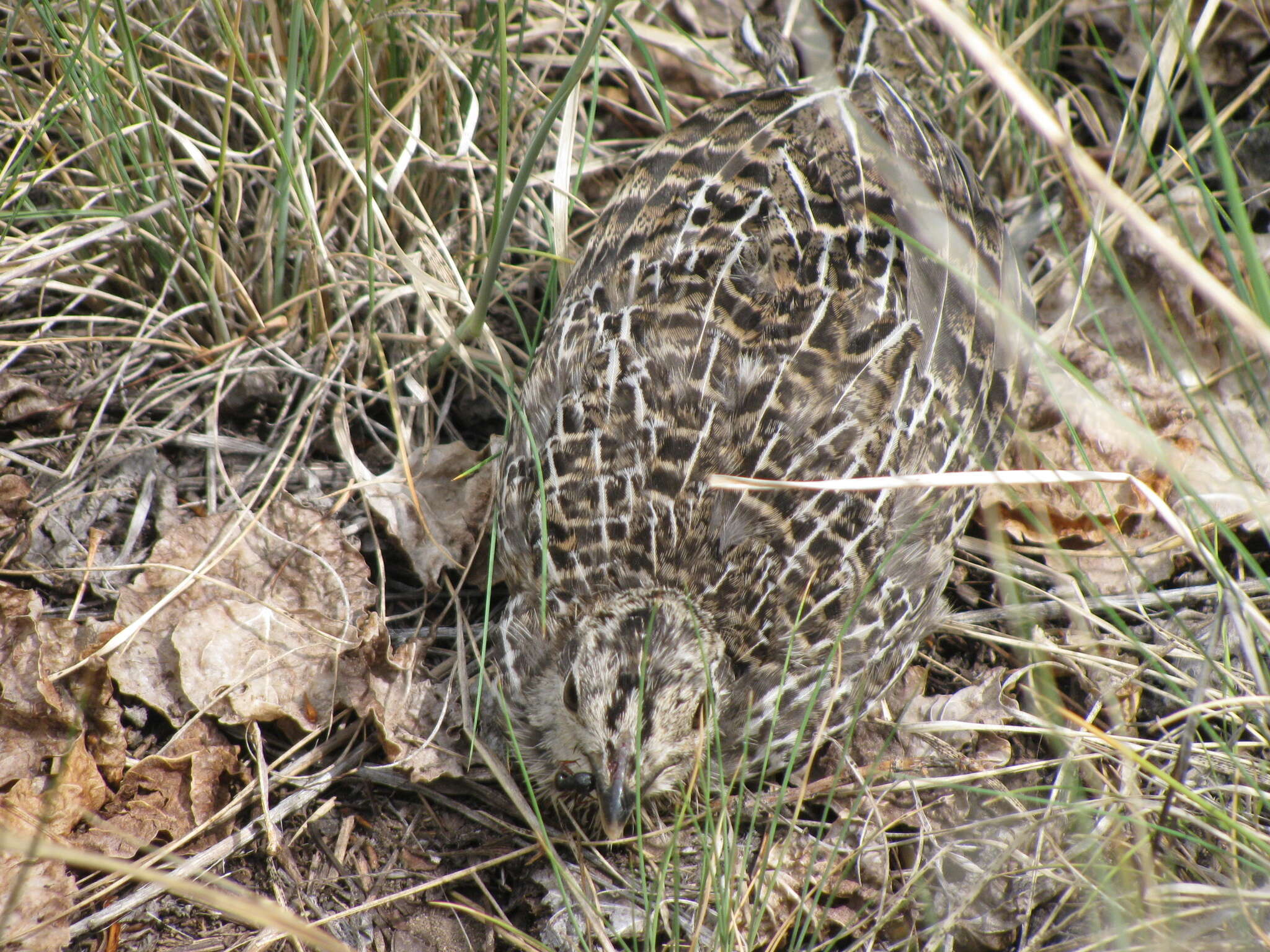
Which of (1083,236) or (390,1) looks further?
(1083,236)

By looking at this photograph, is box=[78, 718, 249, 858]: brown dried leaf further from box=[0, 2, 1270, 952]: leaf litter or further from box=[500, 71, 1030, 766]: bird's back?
box=[500, 71, 1030, 766]: bird's back

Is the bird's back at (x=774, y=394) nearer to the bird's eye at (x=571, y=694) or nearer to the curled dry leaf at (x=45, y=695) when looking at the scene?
the bird's eye at (x=571, y=694)

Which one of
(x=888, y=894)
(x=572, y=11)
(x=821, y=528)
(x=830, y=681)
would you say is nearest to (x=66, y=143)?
(x=572, y=11)

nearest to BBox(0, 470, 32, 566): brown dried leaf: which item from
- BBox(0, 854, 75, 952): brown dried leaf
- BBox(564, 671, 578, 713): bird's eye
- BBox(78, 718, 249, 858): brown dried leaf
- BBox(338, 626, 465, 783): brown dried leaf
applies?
BBox(78, 718, 249, 858): brown dried leaf

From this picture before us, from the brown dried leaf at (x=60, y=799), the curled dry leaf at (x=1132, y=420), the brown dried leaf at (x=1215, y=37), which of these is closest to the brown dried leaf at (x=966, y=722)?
the curled dry leaf at (x=1132, y=420)

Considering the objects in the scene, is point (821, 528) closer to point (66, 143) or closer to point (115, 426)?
point (115, 426)

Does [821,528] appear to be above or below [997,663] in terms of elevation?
above

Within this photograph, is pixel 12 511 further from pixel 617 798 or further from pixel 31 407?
pixel 617 798
